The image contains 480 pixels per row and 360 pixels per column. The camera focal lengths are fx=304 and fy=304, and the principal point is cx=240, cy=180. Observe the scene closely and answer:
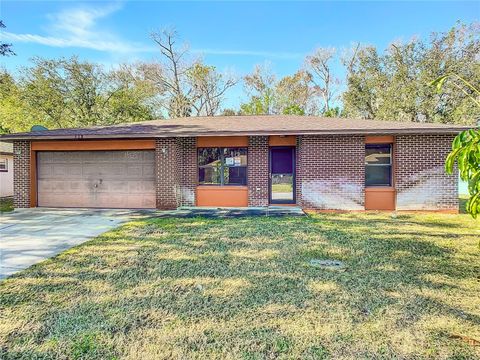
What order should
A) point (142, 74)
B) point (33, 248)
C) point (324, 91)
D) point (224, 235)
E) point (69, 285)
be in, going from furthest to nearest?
1. point (324, 91)
2. point (142, 74)
3. point (224, 235)
4. point (33, 248)
5. point (69, 285)

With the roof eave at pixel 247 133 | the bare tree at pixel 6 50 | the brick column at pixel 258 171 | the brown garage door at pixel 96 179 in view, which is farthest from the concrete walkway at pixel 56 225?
the bare tree at pixel 6 50

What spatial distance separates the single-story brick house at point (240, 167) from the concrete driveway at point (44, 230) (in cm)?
104

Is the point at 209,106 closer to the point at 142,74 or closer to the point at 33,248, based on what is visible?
the point at 142,74

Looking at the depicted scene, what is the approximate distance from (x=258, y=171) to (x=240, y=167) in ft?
2.28

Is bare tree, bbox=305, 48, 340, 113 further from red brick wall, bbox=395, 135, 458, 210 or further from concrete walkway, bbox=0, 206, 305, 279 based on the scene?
concrete walkway, bbox=0, 206, 305, 279

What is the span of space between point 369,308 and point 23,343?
355cm

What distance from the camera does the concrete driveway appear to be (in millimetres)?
5465

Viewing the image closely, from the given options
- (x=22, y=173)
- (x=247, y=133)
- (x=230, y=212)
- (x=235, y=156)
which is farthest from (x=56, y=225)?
(x=247, y=133)

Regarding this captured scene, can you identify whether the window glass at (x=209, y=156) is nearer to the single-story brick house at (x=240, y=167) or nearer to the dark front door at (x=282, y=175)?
the single-story brick house at (x=240, y=167)

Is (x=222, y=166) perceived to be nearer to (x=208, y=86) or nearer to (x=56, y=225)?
(x=56, y=225)

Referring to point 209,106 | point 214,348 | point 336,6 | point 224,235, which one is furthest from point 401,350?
point 209,106

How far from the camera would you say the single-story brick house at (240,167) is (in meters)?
10.1

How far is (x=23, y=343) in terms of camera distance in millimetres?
2834

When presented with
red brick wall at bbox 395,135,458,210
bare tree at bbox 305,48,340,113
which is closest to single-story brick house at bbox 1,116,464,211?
red brick wall at bbox 395,135,458,210
